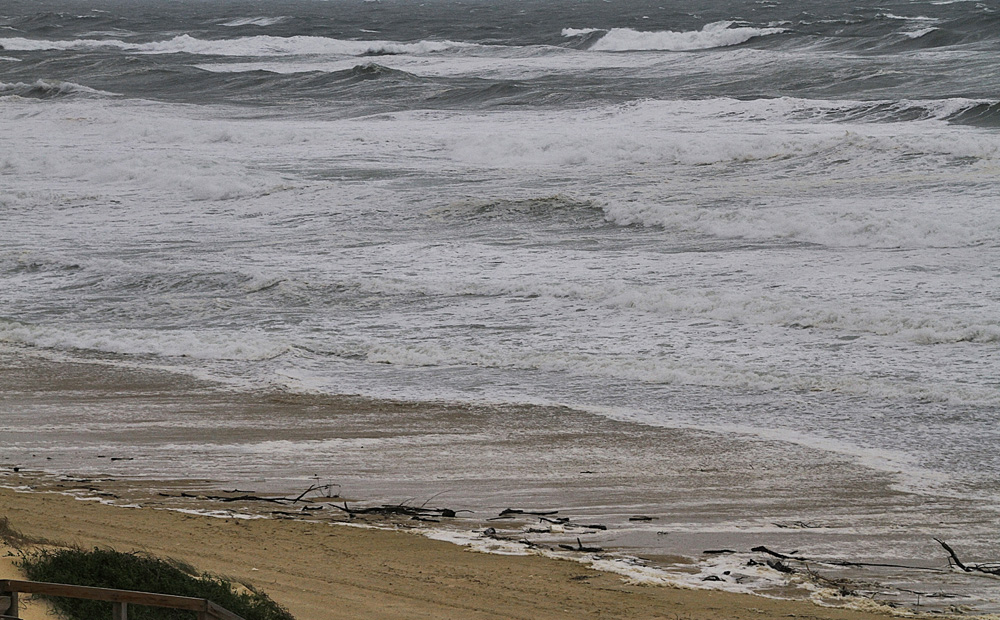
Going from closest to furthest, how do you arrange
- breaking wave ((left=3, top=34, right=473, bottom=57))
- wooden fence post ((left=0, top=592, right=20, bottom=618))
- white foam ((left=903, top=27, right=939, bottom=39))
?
wooden fence post ((left=0, top=592, right=20, bottom=618)) → white foam ((left=903, top=27, right=939, bottom=39)) → breaking wave ((left=3, top=34, right=473, bottom=57))

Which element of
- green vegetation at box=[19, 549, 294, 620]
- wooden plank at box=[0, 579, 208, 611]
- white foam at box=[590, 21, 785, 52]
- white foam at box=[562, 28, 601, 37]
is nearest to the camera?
wooden plank at box=[0, 579, 208, 611]

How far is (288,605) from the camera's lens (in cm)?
491

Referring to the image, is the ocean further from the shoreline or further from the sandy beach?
the sandy beach

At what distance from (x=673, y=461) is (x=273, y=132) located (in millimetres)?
20836

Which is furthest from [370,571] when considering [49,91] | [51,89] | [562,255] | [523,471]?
[51,89]

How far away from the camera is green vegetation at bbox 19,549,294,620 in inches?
165

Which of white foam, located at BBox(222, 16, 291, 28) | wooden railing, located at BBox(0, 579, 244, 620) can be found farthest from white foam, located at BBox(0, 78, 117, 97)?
white foam, located at BBox(222, 16, 291, 28)

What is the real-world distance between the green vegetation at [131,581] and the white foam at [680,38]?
1834 inches

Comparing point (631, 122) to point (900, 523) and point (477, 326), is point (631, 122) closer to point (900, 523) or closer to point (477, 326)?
point (477, 326)

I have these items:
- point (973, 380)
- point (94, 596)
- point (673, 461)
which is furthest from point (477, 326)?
point (94, 596)

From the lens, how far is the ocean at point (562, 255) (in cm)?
862

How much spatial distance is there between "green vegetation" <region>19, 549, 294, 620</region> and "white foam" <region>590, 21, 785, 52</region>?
4658cm

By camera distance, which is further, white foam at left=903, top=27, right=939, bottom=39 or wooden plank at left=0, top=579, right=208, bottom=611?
white foam at left=903, top=27, right=939, bottom=39

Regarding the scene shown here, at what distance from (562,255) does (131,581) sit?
1026 centimetres
